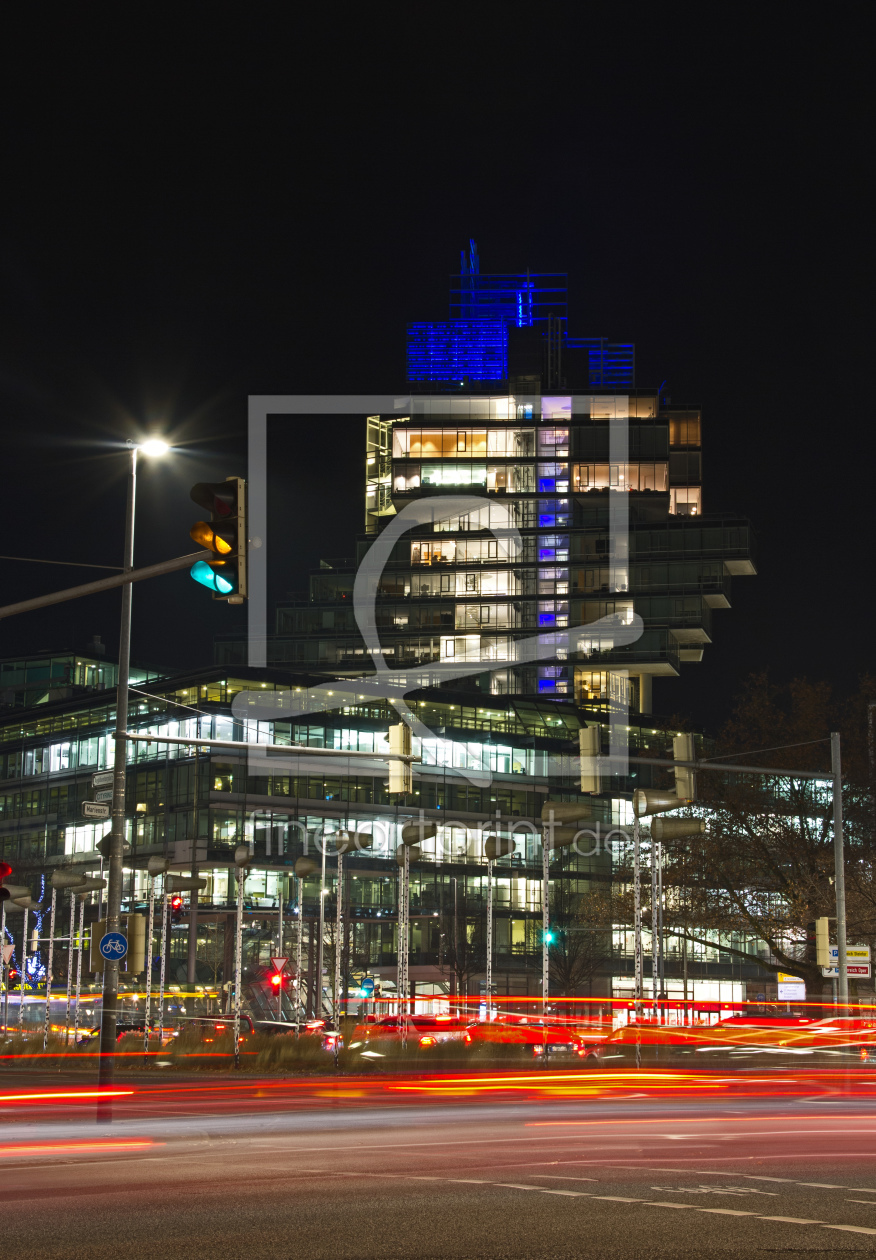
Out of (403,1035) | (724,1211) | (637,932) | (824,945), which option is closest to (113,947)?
(724,1211)

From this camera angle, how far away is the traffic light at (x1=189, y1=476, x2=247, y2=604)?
13.6 meters

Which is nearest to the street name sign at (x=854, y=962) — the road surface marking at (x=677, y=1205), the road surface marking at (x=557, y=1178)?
the road surface marking at (x=557, y=1178)

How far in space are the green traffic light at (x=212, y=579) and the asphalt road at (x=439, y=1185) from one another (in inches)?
220

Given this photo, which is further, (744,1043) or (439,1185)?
(744,1043)

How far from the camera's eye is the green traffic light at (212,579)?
13609 millimetres

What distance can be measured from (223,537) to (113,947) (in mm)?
13386

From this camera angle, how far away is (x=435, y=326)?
152 m

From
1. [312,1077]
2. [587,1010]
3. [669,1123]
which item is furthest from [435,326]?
[669,1123]

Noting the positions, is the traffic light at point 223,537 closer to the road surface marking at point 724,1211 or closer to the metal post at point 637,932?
the road surface marking at point 724,1211

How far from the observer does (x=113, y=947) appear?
2472 cm

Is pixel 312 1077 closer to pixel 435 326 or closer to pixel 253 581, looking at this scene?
pixel 253 581

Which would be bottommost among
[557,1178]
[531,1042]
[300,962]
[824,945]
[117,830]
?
[300,962]

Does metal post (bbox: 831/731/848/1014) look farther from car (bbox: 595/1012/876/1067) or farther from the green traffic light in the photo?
the green traffic light

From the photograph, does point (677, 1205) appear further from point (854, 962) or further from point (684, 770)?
point (854, 962)
